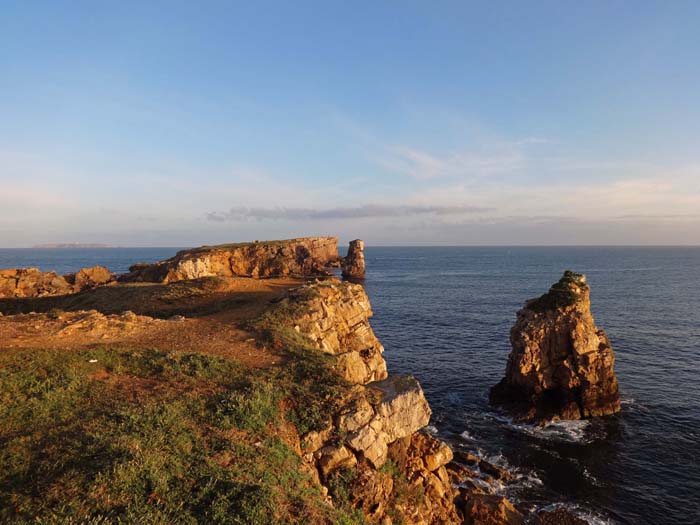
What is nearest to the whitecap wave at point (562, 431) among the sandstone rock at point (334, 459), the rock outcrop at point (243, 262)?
the sandstone rock at point (334, 459)

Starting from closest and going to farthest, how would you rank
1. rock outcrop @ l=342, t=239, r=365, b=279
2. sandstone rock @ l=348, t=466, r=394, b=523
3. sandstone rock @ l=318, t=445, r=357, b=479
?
sandstone rock @ l=348, t=466, r=394, b=523 < sandstone rock @ l=318, t=445, r=357, b=479 < rock outcrop @ l=342, t=239, r=365, b=279

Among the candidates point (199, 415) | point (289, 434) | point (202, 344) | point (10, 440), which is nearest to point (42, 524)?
point (10, 440)

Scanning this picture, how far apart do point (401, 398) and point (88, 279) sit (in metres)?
66.2

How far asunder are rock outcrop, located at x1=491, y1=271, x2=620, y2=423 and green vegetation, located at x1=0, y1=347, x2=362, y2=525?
2280cm

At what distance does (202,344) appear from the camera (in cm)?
2248

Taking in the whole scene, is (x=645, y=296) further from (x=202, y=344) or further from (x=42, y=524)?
(x=42, y=524)

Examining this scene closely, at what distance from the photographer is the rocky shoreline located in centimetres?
1514

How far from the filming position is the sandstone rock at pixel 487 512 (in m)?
18.2

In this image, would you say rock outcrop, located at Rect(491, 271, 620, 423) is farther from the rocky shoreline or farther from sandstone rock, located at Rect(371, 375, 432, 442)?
sandstone rock, located at Rect(371, 375, 432, 442)

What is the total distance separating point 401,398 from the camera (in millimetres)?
17266

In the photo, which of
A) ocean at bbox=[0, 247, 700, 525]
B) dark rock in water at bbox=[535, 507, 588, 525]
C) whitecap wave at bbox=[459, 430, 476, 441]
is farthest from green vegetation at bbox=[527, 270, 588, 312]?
dark rock in water at bbox=[535, 507, 588, 525]

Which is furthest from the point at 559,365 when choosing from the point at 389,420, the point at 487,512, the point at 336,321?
the point at 389,420

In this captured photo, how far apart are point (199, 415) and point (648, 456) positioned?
30.0 meters

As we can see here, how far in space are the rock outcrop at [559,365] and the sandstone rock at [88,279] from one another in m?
62.5
